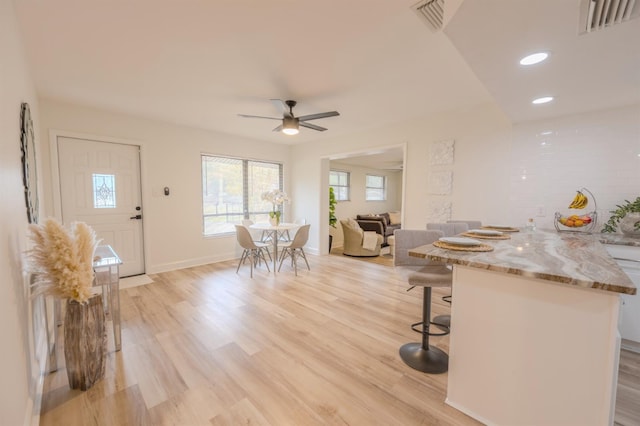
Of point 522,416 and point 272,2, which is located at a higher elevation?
point 272,2

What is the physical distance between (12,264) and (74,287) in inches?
13.1

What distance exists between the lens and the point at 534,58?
1.73 metres

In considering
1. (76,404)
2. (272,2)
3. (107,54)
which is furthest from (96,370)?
(272,2)

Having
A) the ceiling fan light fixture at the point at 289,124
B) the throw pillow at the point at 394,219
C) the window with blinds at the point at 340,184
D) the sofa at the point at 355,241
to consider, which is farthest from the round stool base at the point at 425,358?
the throw pillow at the point at 394,219

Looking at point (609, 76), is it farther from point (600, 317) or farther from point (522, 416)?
point (522, 416)

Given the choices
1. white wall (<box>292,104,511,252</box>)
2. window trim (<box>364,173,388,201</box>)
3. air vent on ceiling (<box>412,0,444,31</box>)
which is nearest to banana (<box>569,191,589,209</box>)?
white wall (<box>292,104,511,252</box>)

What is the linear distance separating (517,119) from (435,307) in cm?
240

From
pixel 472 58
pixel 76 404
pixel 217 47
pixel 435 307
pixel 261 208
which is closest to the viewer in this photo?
pixel 76 404

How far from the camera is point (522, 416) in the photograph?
1.31 m

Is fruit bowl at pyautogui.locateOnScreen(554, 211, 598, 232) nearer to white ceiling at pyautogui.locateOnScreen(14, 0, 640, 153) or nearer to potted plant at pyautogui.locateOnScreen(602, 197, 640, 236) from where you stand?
potted plant at pyautogui.locateOnScreen(602, 197, 640, 236)

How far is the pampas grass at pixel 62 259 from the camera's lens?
4.91 feet

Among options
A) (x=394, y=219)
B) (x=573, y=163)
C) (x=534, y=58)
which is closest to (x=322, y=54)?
(x=534, y=58)

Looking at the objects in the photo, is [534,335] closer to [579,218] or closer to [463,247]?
[463,247]

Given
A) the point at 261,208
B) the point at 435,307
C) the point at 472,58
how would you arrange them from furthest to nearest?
the point at 261,208 → the point at 435,307 → the point at 472,58
